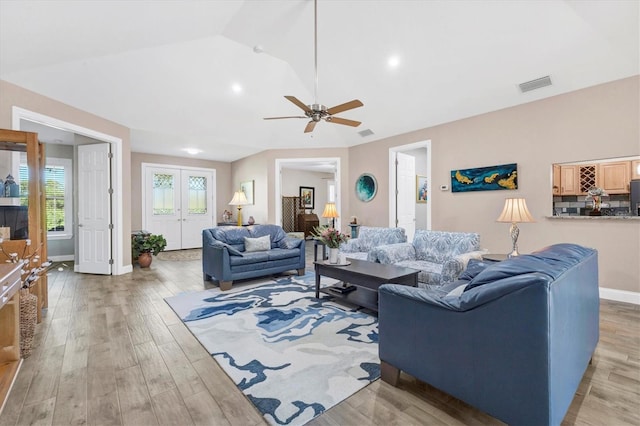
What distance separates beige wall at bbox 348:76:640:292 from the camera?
3.55 meters

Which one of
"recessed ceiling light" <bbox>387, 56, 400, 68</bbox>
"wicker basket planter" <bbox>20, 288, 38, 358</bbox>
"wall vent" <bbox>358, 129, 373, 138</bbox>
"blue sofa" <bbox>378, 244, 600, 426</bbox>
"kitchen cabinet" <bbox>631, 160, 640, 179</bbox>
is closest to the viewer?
"blue sofa" <bbox>378, 244, 600, 426</bbox>

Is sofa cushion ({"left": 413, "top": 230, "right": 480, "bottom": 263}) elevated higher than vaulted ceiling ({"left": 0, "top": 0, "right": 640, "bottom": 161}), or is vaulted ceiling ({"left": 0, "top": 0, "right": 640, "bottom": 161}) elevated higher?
vaulted ceiling ({"left": 0, "top": 0, "right": 640, "bottom": 161})

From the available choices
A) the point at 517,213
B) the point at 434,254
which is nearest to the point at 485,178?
the point at 517,213

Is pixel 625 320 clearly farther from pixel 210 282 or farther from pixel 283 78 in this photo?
pixel 283 78

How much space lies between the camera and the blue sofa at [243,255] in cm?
425

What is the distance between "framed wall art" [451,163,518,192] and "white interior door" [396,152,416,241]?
1.25m

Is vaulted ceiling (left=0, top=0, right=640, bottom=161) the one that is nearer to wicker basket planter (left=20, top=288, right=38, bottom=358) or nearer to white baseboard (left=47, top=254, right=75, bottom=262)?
wicker basket planter (left=20, top=288, right=38, bottom=358)

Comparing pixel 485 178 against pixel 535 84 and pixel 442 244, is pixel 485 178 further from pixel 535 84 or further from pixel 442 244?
pixel 442 244

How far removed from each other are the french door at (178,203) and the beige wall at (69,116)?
2.60 meters

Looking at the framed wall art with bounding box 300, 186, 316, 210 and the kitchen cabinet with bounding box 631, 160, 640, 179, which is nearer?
the kitchen cabinet with bounding box 631, 160, 640, 179

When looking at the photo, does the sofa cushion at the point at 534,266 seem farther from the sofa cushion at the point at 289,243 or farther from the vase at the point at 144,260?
the vase at the point at 144,260

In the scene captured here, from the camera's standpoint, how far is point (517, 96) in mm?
4191

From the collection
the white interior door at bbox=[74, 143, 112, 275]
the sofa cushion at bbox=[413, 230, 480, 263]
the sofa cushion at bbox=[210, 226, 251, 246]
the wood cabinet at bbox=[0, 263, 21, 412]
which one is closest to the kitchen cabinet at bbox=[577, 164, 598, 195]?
the sofa cushion at bbox=[413, 230, 480, 263]

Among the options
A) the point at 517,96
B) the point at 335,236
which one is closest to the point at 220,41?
the point at 335,236
